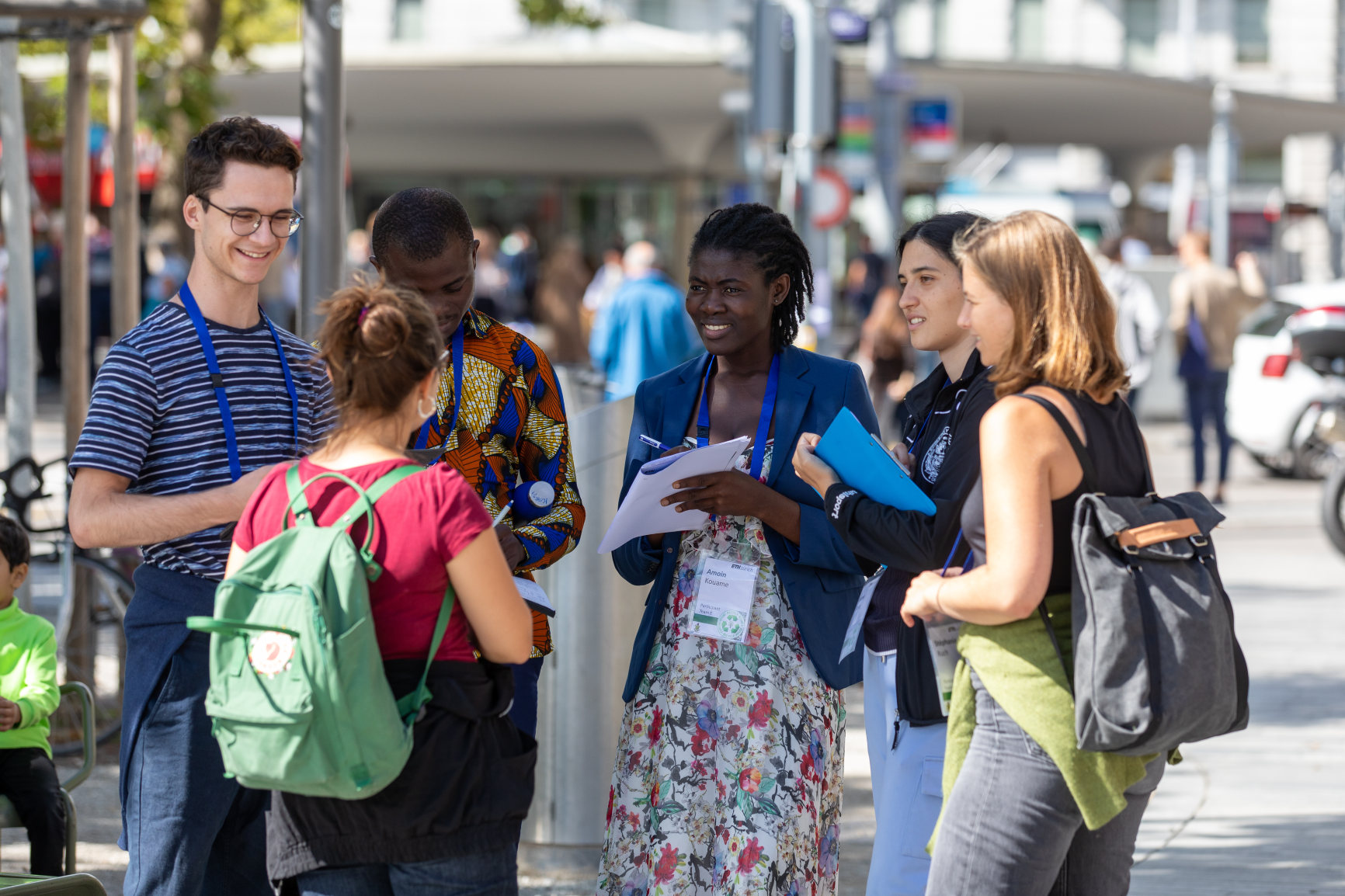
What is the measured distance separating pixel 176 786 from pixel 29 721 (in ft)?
3.82

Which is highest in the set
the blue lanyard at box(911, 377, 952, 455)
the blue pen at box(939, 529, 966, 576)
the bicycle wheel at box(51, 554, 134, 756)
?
the blue lanyard at box(911, 377, 952, 455)

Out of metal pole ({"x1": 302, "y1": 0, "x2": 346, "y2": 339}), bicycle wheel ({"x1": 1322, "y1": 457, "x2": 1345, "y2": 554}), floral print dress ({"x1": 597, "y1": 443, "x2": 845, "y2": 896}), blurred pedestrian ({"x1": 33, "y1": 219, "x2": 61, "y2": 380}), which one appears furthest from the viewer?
blurred pedestrian ({"x1": 33, "y1": 219, "x2": 61, "y2": 380})

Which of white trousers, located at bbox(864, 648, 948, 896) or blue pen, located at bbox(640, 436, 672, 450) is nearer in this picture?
white trousers, located at bbox(864, 648, 948, 896)

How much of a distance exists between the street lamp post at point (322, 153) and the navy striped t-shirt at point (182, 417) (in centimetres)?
244

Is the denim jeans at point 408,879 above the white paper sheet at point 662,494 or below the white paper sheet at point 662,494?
below

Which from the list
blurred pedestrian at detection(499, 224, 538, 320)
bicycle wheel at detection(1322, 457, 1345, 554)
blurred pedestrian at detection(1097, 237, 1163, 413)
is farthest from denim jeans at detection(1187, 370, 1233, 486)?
blurred pedestrian at detection(499, 224, 538, 320)

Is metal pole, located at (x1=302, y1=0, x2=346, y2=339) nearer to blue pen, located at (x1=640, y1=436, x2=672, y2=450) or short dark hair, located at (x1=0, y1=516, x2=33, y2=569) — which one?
short dark hair, located at (x1=0, y1=516, x2=33, y2=569)

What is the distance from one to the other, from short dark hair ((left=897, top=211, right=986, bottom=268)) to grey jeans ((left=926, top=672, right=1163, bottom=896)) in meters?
1.06

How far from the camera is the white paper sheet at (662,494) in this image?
344cm

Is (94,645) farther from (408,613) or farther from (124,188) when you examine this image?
(408,613)

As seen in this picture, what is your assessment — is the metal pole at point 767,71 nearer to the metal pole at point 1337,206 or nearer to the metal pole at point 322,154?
the metal pole at point 322,154

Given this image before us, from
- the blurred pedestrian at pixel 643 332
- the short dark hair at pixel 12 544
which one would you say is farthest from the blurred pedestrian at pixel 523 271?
the short dark hair at pixel 12 544

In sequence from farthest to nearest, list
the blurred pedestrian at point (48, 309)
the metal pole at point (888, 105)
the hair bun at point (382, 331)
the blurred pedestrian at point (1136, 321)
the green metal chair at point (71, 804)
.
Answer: the blurred pedestrian at point (48, 309) < the metal pole at point (888, 105) < the blurred pedestrian at point (1136, 321) < the green metal chair at point (71, 804) < the hair bun at point (382, 331)

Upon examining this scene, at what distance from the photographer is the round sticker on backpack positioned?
2520 mm
